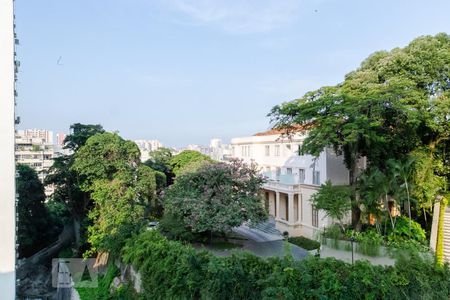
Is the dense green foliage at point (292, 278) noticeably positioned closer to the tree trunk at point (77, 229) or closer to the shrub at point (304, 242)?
the shrub at point (304, 242)

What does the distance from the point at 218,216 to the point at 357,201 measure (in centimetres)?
526

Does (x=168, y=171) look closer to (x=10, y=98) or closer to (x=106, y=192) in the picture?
(x=106, y=192)

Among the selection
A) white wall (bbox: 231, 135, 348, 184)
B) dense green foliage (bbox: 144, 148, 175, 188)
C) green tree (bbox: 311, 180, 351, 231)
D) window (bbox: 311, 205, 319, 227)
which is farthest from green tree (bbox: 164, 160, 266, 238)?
dense green foliage (bbox: 144, 148, 175, 188)

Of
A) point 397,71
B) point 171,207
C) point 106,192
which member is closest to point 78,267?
point 106,192

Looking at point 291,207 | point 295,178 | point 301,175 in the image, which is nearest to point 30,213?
point 291,207

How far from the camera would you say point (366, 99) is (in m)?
10.9

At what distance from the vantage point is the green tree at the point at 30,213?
63.6 ft

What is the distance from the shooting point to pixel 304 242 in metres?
15.9

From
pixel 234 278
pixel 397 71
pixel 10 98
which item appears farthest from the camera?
pixel 397 71

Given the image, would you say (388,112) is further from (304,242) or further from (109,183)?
(109,183)

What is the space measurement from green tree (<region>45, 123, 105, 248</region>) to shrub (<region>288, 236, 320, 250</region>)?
39.2 feet

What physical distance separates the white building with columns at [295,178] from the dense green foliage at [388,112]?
2382 millimetres

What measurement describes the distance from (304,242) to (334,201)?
585 centimetres

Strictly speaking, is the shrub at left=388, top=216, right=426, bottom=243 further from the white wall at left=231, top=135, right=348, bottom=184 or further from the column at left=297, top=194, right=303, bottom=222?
the column at left=297, top=194, right=303, bottom=222
